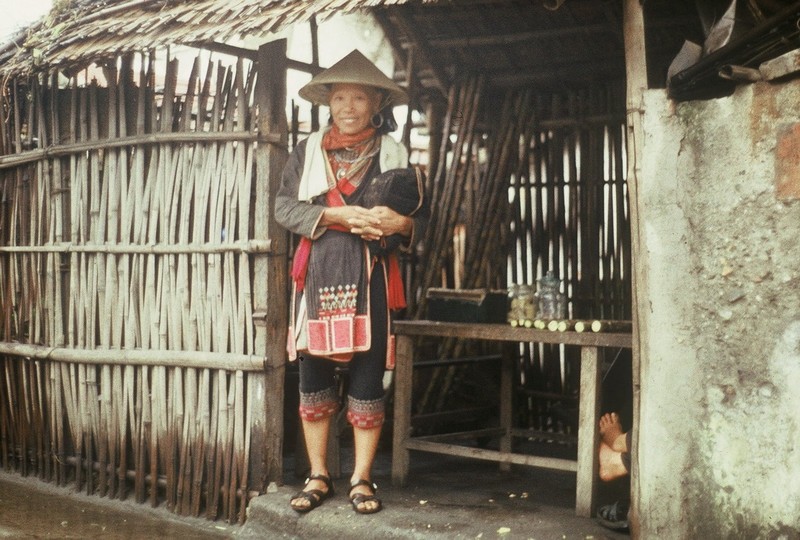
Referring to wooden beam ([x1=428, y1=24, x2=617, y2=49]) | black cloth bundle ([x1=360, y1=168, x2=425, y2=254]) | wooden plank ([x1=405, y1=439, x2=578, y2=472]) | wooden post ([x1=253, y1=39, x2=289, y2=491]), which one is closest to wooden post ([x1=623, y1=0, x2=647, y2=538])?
wooden plank ([x1=405, y1=439, x2=578, y2=472])

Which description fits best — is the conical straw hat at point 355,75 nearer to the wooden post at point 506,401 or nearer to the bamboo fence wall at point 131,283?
the bamboo fence wall at point 131,283

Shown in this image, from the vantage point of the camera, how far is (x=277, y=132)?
527 cm

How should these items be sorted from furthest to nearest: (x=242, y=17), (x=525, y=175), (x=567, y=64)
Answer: (x=525, y=175) < (x=567, y=64) < (x=242, y=17)

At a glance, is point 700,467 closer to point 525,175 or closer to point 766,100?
point 766,100

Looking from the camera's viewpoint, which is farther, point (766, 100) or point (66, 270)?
point (66, 270)

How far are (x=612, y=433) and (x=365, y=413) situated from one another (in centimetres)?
128

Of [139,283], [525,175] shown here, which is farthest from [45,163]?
[525,175]

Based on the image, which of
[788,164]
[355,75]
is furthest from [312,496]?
[788,164]

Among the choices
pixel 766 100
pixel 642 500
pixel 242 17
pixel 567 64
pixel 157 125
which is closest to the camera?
pixel 766 100

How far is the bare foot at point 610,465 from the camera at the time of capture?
4605 mm

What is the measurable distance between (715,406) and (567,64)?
10.4 ft

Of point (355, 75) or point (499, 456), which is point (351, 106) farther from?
point (499, 456)

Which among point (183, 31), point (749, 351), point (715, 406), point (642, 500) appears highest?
point (183, 31)

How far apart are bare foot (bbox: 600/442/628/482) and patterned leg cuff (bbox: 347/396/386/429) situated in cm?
117
